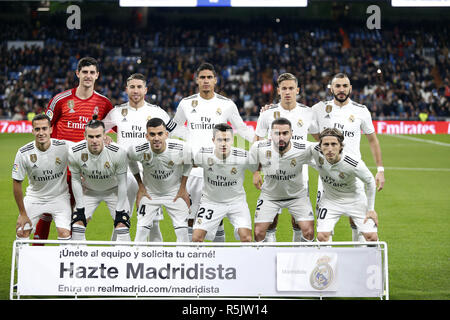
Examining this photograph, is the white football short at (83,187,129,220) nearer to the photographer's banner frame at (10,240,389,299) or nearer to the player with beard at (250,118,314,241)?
the photographer's banner frame at (10,240,389,299)

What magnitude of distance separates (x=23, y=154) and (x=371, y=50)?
30521mm

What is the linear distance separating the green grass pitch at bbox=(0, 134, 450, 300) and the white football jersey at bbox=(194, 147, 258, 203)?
6.65 ft

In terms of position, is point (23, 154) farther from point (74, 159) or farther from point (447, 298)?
point (447, 298)

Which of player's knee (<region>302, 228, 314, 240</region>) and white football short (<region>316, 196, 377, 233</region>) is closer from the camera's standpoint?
white football short (<region>316, 196, 377, 233</region>)

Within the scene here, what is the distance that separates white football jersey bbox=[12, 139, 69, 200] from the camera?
6547 millimetres

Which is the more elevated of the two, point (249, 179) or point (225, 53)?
point (225, 53)

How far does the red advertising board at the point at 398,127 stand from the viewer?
2708 centimetres

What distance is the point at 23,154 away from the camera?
21.5 feet

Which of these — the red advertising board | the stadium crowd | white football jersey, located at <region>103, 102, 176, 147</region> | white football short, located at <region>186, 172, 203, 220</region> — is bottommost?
white football short, located at <region>186, 172, 203, 220</region>

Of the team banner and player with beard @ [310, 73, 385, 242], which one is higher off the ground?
player with beard @ [310, 73, 385, 242]

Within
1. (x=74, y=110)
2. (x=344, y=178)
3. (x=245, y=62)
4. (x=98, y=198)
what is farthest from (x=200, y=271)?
(x=245, y=62)

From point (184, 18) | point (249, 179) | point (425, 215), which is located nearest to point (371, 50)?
point (184, 18)

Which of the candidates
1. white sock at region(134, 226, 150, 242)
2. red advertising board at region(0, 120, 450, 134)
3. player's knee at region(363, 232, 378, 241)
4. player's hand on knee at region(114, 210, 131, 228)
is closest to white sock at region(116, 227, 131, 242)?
player's hand on knee at region(114, 210, 131, 228)

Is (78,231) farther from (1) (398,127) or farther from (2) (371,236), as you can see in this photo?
(1) (398,127)
